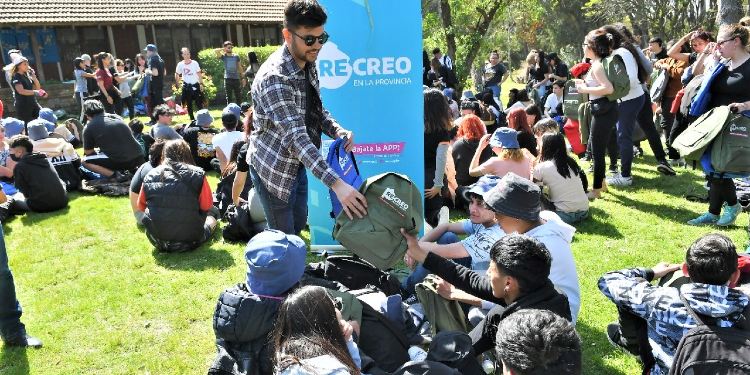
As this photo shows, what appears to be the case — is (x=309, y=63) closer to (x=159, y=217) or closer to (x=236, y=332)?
(x=236, y=332)

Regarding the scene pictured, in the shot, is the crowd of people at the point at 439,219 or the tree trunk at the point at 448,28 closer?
the crowd of people at the point at 439,219

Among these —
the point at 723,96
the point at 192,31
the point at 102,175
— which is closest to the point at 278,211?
the point at 723,96

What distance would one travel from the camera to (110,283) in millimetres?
4895

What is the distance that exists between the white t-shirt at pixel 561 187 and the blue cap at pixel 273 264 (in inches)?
138

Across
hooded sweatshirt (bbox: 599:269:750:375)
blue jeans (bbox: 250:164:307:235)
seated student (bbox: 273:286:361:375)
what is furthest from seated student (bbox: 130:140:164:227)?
hooded sweatshirt (bbox: 599:269:750:375)

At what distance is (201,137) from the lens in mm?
8391

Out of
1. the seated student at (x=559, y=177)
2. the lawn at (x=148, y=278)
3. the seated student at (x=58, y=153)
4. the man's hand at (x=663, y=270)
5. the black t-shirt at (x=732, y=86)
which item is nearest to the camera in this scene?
the man's hand at (x=663, y=270)

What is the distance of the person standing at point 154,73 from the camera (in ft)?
45.7

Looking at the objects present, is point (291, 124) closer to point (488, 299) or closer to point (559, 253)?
point (488, 299)

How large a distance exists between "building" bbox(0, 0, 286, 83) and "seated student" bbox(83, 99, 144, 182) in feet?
38.7

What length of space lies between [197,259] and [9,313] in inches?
72.1

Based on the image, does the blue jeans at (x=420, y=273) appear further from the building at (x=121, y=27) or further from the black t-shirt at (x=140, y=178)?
the building at (x=121, y=27)

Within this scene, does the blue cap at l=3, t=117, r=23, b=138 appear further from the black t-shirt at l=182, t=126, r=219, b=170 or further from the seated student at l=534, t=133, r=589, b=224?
the seated student at l=534, t=133, r=589, b=224

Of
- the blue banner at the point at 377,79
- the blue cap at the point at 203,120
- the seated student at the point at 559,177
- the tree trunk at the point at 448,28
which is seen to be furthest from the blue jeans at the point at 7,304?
the tree trunk at the point at 448,28
